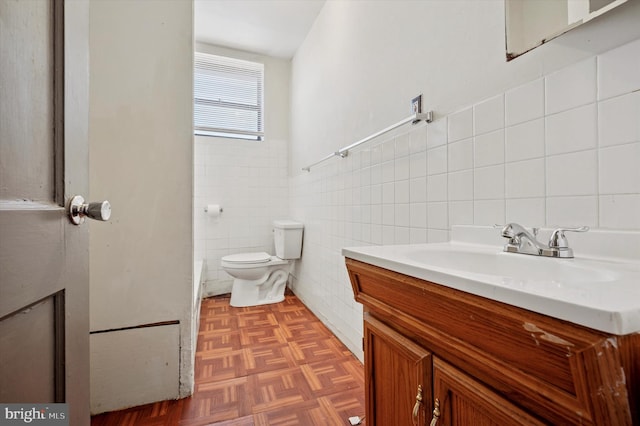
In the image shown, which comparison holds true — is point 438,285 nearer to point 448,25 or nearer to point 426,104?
point 426,104

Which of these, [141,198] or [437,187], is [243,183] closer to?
[141,198]

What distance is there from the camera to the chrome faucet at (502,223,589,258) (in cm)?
71

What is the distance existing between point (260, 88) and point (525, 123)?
289 centimetres

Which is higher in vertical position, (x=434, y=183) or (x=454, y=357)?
(x=434, y=183)

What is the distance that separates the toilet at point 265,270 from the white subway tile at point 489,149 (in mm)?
1886

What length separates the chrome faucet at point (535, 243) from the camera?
0.71m

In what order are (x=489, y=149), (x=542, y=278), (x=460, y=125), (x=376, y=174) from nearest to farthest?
1. (x=542, y=278)
2. (x=489, y=149)
3. (x=460, y=125)
4. (x=376, y=174)

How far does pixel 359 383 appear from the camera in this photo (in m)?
1.47

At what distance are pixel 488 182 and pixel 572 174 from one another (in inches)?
9.0

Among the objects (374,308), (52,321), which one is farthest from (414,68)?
(52,321)

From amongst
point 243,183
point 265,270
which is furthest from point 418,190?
point 243,183

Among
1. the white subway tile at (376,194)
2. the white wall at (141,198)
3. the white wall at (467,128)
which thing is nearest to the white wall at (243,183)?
the white wall at (467,128)

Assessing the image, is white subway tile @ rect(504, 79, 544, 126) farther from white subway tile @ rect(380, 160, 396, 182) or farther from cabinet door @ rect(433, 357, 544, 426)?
cabinet door @ rect(433, 357, 544, 426)

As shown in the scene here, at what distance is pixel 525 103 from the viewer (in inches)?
33.8
